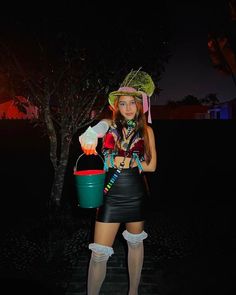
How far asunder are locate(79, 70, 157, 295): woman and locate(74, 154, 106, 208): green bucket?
0.17 metres

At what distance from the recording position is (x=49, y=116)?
16.9 feet

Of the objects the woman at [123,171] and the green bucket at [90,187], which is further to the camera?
the woman at [123,171]

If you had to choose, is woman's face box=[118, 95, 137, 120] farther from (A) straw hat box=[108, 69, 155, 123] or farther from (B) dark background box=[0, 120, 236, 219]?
(B) dark background box=[0, 120, 236, 219]

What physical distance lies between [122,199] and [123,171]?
0.86ft

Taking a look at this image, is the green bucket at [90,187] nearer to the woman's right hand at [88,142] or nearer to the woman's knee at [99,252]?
the woman's right hand at [88,142]

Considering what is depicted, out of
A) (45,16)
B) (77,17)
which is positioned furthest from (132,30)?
(45,16)

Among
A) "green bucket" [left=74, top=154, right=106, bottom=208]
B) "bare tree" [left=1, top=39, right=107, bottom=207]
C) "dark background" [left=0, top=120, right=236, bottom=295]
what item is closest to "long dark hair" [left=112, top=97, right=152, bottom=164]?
"green bucket" [left=74, top=154, right=106, bottom=208]

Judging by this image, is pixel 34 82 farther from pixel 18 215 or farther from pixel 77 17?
pixel 18 215

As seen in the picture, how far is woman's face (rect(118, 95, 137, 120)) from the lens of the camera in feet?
9.09

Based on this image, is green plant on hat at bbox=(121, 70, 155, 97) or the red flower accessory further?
green plant on hat at bbox=(121, 70, 155, 97)

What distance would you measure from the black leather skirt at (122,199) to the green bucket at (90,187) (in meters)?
0.17

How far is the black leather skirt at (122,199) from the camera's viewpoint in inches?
108

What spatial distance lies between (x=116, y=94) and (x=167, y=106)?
39.4 metres

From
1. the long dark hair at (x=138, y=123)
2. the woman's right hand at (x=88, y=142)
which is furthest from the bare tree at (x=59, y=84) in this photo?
the woman's right hand at (x=88, y=142)
